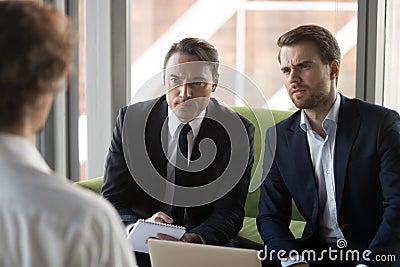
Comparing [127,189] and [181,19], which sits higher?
[181,19]

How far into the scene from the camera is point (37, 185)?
0.95 meters

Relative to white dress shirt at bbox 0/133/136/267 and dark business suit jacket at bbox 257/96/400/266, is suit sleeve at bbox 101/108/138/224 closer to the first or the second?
dark business suit jacket at bbox 257/96/400/266

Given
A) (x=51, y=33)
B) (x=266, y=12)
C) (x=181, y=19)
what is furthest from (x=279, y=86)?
(x=51, y=33)

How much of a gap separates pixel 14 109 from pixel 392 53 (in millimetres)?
2676

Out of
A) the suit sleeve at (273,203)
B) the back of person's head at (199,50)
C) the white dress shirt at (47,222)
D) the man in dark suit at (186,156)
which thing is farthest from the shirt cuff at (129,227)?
the white dress shirt at (47,222)

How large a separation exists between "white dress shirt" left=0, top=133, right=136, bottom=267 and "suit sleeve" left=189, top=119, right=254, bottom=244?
156 cm

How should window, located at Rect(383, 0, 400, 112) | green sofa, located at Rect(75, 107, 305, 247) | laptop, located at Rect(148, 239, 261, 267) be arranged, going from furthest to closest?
window, located at Rect(383, 0, 400, 112), green sofa, located at Rect(75, 107, 305, 247), laptop, located at Rect(148, 239, 261, 267)

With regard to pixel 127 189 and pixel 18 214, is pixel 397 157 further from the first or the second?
pixel 18 214

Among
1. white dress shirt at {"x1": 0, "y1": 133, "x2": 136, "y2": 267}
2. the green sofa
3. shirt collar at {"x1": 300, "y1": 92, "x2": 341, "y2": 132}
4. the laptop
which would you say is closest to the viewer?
white dress shirt at {"x1": 0, "y1": 133, "x2": 136, "y2": 267}

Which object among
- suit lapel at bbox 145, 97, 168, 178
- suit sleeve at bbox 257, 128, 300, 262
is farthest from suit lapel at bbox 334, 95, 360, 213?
suit lapel at bbox 145, 97, 168, 178

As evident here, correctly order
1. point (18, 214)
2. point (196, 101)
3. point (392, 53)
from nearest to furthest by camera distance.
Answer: point (18, 214), point (196, 101), point (392, 53)

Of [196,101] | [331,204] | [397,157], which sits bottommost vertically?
[331,204]

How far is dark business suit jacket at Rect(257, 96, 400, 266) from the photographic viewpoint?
237 cm

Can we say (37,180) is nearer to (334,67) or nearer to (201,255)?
(201,255)
